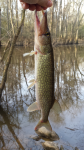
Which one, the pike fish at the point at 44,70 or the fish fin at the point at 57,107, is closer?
the pike fish at the point at 44,70

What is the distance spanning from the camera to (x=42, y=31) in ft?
5.66

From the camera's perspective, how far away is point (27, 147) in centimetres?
370

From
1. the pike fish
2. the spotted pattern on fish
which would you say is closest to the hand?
the pike fish

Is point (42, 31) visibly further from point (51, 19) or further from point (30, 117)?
point (51, 19)

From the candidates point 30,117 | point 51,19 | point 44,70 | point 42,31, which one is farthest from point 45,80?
point 51,19

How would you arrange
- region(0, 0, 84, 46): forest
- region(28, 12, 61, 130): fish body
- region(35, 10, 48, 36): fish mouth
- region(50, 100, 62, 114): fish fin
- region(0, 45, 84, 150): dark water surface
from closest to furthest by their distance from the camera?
region(35, 10, 48, 36): fish mouth
region(28, 12, 61, 130): fish body
region(50, 100, 62, 114): fish fin
region(0, 45, 84, 150): dark water surface
region(0, 0, 84, 46): forest

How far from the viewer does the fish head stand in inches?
63.3

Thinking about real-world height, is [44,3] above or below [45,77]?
above

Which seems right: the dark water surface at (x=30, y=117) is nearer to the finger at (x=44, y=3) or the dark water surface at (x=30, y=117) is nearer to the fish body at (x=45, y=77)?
the fish body at (x=45, y=77)

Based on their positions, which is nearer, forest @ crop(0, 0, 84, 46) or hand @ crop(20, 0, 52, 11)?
hand @ crop(20, 0, 52, 11)

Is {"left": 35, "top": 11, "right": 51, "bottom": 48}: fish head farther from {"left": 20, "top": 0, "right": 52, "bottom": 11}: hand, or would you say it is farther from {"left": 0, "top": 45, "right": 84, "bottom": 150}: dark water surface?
{"left": 0, "top": 45, "right": 84, "bottom": 150}: dark water surface

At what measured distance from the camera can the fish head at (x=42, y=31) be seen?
1607 millimetres

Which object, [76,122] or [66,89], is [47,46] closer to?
[76,122]

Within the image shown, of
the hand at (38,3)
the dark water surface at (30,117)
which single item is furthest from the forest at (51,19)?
the hand at (38,3)
